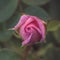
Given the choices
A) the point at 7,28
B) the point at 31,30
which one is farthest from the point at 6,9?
the point at 31,30

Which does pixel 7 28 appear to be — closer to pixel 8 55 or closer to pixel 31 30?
pixel 8 55

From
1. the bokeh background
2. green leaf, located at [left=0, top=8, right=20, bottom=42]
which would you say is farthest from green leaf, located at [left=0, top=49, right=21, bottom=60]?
green leaf, located at [left=0, top=8, right=20, bottom=42]

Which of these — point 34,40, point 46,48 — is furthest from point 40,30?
point 46,48

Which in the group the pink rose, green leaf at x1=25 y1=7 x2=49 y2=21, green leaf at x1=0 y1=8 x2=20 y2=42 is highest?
the pink rose

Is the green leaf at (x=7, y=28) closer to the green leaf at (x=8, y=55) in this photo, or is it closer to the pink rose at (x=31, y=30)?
the green leaf at (x=8, y=55)

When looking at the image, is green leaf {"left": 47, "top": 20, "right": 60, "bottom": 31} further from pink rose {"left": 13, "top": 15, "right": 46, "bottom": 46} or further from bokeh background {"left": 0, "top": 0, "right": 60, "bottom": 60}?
pink rose {"left": 13, "top": 15, "right": 46, "bottom": 46}

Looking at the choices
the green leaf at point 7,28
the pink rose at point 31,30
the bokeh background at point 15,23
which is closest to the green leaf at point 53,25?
the bokeh background at point 15,23
